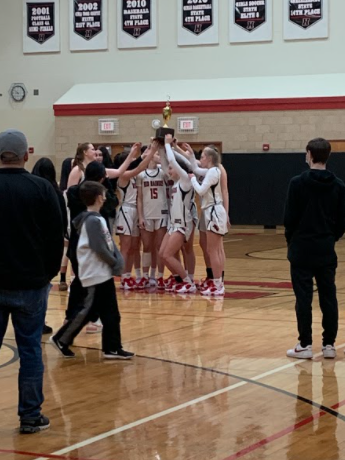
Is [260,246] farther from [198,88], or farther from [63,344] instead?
[63,344]

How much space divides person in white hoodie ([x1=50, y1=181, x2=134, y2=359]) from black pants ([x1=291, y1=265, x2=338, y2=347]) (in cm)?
134

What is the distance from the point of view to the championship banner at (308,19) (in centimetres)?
2306

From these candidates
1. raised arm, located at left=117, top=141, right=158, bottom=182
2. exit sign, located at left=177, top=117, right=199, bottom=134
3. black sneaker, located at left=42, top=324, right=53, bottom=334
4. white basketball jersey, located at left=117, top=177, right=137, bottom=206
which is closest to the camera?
black sneaker, located at left=42, top=324, right=53, bottom=334

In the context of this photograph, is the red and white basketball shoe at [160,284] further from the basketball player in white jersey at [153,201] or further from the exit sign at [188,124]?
the exit sign at [188,124]

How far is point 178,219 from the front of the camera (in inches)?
456

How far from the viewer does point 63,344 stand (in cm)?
767

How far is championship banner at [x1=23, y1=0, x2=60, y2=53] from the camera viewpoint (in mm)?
25344

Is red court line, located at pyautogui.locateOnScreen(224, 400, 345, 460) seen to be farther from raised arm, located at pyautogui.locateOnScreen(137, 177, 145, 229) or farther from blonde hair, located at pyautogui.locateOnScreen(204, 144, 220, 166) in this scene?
raised arm, located at pyautogui.locateOnScreen(137, 177, 145, 229)

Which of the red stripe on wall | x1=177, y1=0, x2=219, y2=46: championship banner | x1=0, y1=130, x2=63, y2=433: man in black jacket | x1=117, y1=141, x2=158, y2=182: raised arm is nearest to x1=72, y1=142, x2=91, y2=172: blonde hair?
Result: x1=117, y1=141, x2=158, y2=182: raised arm

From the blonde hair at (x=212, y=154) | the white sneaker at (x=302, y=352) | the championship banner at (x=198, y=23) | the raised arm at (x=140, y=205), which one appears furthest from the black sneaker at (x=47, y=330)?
the championship banner at (x=198, y=23)

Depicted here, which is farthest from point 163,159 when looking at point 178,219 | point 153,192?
point 178,219

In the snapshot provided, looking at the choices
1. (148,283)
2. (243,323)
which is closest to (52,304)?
(148,283)

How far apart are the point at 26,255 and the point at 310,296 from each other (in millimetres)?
2907

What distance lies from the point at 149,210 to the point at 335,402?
609 cm
